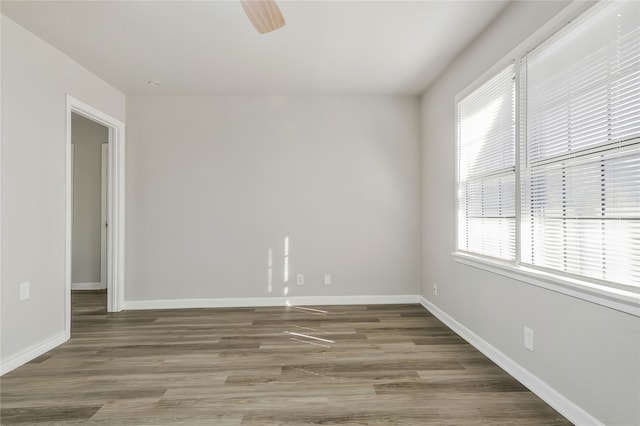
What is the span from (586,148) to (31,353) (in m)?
4.12

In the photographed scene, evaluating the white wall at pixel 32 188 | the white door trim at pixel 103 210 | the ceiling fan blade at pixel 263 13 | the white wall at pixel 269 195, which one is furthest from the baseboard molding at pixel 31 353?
the ceiling fan blade at pixel 263 13

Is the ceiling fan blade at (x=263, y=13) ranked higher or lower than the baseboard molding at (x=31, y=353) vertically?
higher

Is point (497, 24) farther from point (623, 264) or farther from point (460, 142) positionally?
point (623, 264)

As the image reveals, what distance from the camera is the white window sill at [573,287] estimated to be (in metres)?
1.48

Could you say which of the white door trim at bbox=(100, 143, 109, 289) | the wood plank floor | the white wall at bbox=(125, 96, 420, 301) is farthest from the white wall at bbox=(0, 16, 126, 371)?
the white door trim at bbox=(100, 143, 109, 289)

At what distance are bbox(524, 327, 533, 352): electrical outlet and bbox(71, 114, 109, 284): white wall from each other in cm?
570

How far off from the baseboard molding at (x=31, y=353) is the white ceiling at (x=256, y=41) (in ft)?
8.43

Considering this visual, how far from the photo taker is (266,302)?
4.17 meters

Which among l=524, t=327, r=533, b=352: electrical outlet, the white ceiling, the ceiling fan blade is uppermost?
the white ceiling

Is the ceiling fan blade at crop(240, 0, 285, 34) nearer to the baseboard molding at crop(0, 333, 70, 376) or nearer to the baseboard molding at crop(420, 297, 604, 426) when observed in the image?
the baseboard molding at crop(420, 297, 604, 426)

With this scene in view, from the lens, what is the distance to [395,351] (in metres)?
2.73

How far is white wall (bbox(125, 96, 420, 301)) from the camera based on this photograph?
162 inches

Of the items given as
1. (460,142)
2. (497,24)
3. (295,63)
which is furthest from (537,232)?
(295,63)

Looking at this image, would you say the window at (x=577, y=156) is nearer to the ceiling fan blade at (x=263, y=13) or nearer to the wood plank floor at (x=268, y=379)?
the wood plank floor at (x=268, y=379)
